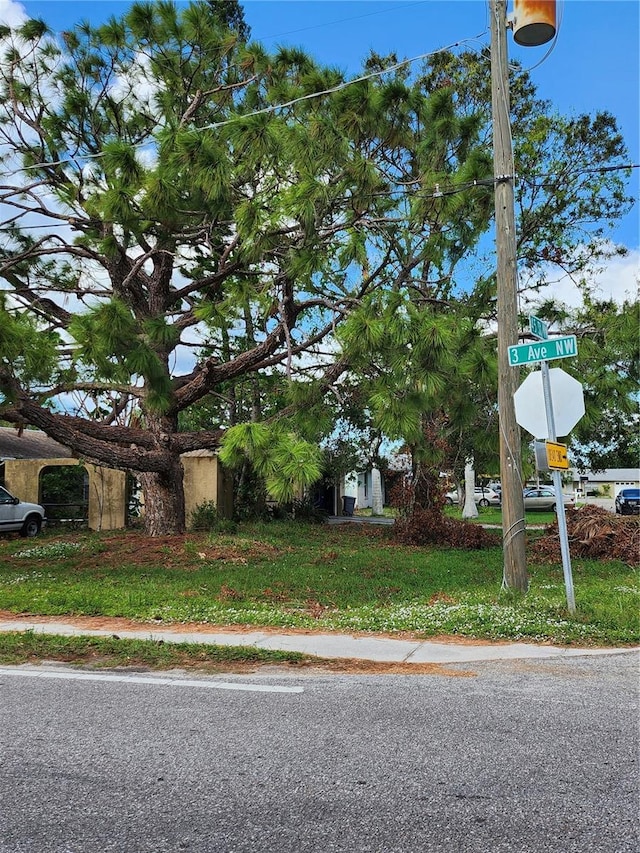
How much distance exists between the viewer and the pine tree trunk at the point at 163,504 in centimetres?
1523

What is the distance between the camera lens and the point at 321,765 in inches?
148

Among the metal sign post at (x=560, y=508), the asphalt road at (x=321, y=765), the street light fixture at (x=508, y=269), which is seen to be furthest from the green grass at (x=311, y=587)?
the asphalt road at (x=321, y=765)

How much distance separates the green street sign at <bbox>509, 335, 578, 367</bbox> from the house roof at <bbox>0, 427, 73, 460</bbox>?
1746 cm

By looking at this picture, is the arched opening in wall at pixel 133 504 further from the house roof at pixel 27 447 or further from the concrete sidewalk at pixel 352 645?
the concrete sidewalk at pixel 352 645

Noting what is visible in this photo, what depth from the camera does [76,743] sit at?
4.11 meters

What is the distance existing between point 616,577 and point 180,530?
361 inches

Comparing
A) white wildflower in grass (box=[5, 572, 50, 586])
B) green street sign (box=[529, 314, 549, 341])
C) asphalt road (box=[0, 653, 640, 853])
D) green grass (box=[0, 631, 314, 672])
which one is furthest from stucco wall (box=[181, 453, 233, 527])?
asphalt road (box=[0, 653, 640, 853])

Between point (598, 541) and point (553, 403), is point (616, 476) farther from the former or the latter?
point (553, 403)

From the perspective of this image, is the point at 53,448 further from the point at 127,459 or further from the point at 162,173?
the point at 162,173

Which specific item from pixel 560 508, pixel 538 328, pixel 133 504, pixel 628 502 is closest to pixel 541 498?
pixel 628 502

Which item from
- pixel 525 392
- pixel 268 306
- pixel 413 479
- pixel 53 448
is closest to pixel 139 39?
pixel 268 306

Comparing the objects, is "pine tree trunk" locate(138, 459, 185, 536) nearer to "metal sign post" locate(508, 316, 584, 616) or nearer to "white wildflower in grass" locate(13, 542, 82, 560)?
"white wildflower in grass" locate(13, 542, 82, 560)

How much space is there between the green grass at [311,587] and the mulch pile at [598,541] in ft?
2.85

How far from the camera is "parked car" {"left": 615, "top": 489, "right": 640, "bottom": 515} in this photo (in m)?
35.2
